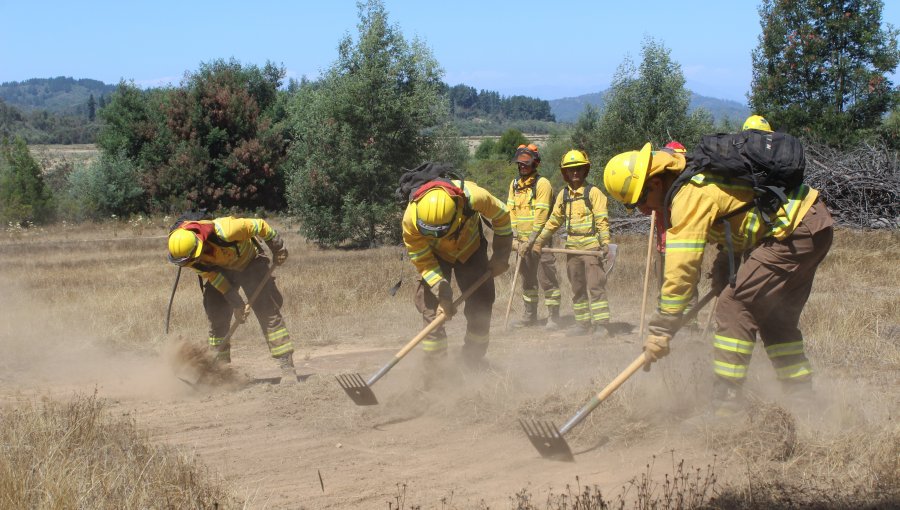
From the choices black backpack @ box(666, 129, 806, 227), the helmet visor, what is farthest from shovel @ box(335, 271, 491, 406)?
black backpack @ box(666, 129, 806, 227)

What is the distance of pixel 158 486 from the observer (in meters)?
4.31

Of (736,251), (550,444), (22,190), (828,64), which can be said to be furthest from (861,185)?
(22,190)

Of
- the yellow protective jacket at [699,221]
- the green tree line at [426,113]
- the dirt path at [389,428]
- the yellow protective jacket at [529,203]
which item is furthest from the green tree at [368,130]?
the yellow protective jacket at [699,221]

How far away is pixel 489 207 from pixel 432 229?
2.23ft

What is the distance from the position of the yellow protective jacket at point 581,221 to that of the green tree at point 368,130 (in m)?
12.0

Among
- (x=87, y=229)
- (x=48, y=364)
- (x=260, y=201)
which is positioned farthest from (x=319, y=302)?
(x=260, y=201)

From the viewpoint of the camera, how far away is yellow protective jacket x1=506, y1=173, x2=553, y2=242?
31.4 ft

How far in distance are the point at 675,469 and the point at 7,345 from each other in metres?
8.37

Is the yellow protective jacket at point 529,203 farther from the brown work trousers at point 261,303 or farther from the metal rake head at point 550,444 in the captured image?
the metal rake head at point 550,444

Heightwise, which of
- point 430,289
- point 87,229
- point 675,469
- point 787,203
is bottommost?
point 87,229

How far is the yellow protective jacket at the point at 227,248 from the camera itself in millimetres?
7184

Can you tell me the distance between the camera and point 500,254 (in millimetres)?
→ 6766

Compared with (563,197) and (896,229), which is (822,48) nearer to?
(896,229)

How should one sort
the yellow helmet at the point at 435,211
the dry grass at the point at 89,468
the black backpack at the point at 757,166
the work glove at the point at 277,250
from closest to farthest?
the dry grass at the point at 89,468
the black backpack at the point at 757,166
the yellow helmet at the point at 435,211
the work glove at the point at 277,250
